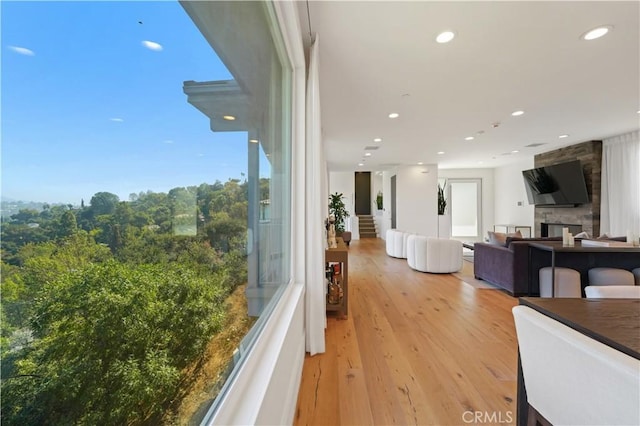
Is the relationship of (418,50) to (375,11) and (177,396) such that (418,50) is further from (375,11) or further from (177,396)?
(177,396)

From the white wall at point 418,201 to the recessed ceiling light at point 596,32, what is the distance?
667 cm

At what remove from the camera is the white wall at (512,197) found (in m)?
8.89

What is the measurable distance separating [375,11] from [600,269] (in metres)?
4.14

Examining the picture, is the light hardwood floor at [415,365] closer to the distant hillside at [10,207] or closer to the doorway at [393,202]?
the distant hillside at [10,207]

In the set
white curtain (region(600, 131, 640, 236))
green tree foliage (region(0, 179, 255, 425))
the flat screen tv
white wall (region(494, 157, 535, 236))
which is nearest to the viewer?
green tree foliage (region(0, 179, 255, 425))

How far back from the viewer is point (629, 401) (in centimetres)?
72

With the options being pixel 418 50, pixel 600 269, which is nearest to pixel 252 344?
pixel 418 50

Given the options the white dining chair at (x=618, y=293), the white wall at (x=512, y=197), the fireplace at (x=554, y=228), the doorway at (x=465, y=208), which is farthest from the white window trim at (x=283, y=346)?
the doorway at (x=465, y=208)

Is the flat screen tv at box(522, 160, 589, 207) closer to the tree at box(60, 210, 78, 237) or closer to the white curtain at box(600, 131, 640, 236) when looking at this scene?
the white curtain at box(600, 131, 640, 236)

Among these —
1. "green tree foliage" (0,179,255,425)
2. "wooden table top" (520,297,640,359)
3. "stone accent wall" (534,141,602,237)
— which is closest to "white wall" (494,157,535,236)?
"stone accent wall" (534,141,602,237)

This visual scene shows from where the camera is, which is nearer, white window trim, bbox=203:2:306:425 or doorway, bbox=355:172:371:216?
white window trim, bbox=203:2:306:425

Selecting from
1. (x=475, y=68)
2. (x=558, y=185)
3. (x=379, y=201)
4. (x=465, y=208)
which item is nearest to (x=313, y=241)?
(x=475, y=68)

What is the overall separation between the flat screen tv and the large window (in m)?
8.20

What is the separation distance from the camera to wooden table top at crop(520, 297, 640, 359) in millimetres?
913
